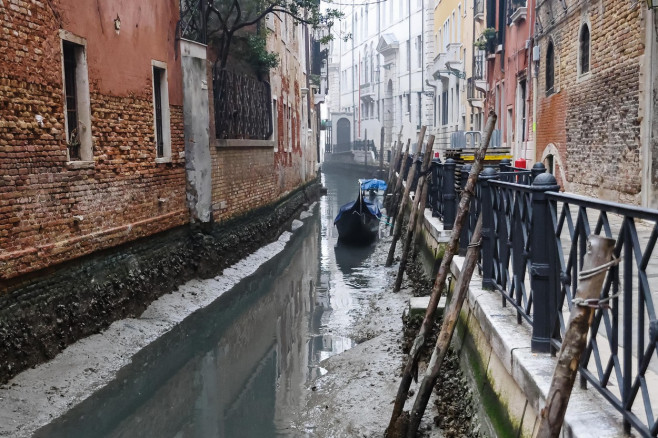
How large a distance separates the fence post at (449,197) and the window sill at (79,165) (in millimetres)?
4019

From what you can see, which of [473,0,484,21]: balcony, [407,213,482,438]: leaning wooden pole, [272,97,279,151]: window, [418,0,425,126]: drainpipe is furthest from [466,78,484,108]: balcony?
[407,213,482,438]: leaning wooden pole

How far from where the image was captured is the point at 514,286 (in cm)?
449

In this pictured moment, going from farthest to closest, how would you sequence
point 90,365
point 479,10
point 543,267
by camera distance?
1. point 479,10
2. point 90,365
3. point 543,267

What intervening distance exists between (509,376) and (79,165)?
507 centimetres

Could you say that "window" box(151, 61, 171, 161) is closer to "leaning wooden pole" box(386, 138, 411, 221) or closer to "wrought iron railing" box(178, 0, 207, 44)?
"wrought iron railing" box(178, 0, 207, 44)

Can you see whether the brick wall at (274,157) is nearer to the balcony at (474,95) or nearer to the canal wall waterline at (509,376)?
the balcony at (474,95)

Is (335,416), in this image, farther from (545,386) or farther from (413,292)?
(413,292)

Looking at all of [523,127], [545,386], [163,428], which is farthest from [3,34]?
[523,127]

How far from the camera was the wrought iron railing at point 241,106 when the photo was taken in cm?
1198

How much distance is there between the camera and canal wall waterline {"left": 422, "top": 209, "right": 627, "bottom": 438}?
2795 millimetres

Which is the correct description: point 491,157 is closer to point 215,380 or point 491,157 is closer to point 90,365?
point 215,380

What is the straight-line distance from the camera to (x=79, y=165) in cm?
739

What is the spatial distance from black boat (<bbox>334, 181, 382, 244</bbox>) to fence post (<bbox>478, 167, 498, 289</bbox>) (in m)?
11.2

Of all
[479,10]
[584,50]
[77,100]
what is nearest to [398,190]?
[479,10]
